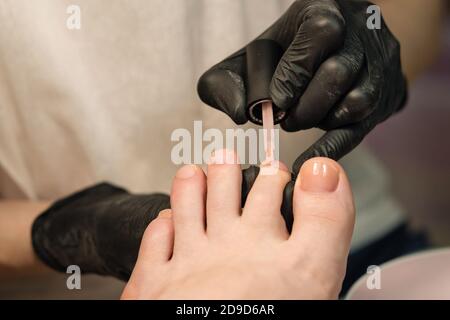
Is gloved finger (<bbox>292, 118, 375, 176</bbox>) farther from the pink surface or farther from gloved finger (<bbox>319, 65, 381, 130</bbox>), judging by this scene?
the pink surface

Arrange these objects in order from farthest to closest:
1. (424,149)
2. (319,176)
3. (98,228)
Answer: (424,149) → (98,228) → (319,176)

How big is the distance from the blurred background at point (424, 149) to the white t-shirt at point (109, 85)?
36.7 inches

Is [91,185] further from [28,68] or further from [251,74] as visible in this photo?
[251,74]

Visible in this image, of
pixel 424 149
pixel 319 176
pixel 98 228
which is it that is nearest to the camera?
pixel 319 176

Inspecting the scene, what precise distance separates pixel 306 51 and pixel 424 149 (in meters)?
1.31

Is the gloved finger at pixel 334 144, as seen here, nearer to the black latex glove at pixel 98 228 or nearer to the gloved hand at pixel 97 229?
the black latex glove at pixel 98 228

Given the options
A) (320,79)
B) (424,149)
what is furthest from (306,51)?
(424,149)

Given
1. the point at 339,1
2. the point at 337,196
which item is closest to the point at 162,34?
the point at 339,1

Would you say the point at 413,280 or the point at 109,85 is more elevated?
the point at 109,85

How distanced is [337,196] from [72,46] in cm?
44

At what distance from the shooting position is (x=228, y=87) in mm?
617

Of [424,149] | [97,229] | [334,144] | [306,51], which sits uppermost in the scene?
[306,51]

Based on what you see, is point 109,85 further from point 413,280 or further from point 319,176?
point 413,280

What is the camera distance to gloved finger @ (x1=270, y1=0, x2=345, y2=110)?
58 cm
